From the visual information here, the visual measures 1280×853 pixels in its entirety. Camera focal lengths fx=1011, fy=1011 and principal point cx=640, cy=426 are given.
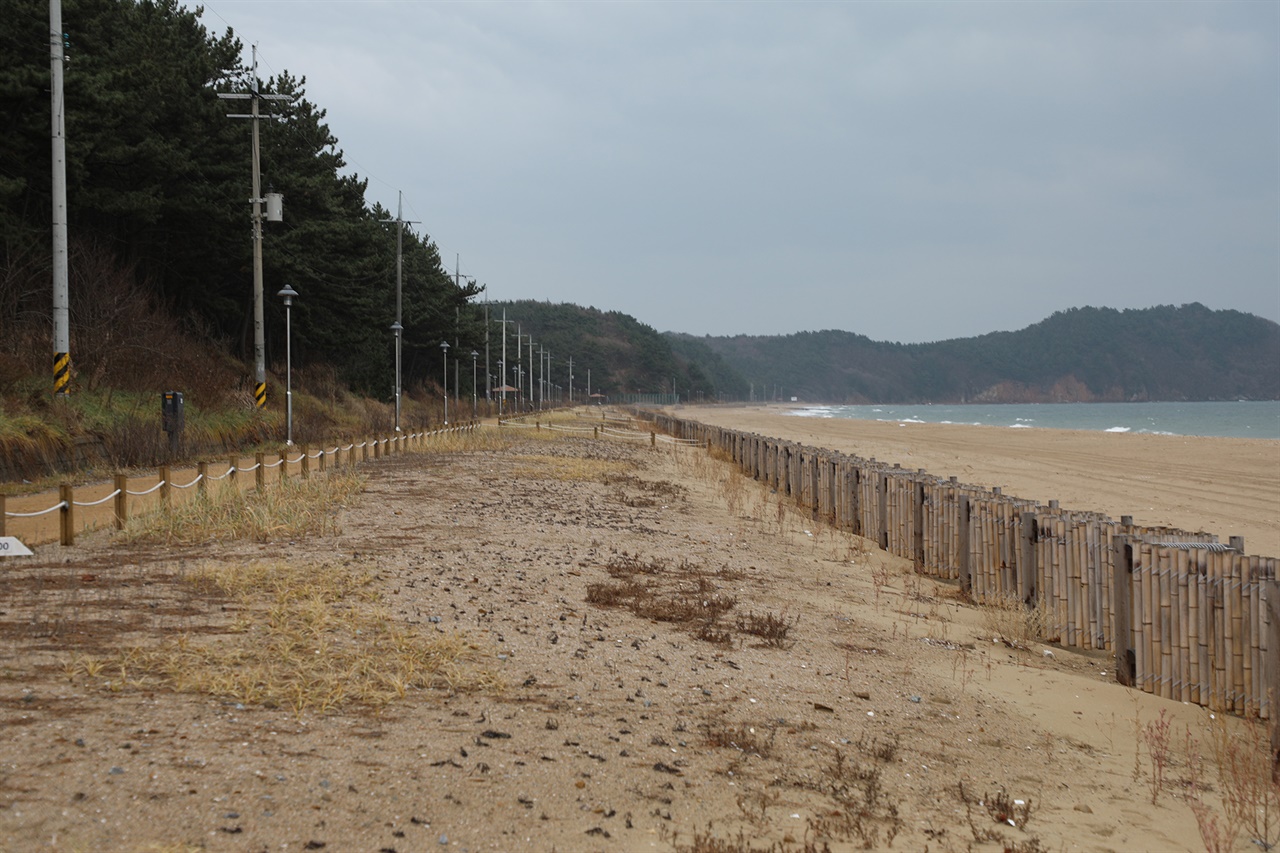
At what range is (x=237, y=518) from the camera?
12133 millimetres

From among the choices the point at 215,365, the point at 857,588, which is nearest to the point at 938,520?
the point at 857,588

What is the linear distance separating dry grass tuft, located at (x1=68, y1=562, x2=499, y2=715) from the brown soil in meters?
0.13

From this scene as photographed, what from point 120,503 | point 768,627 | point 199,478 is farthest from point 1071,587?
point 199,478

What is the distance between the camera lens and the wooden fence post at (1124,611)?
7.84m

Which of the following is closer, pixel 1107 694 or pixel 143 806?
pixel 143 806

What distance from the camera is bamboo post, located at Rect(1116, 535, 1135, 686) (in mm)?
7836

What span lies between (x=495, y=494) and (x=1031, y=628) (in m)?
10.4

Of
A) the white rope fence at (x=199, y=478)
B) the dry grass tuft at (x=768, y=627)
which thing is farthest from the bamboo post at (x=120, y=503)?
the dry grass tuft at (x=768, y=627)

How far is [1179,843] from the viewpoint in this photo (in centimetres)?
498

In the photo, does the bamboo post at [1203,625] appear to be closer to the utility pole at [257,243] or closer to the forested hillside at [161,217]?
the forested hillside at [161,217]

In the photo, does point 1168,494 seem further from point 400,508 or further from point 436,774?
point 436,774

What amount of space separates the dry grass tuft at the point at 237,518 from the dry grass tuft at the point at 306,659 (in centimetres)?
316

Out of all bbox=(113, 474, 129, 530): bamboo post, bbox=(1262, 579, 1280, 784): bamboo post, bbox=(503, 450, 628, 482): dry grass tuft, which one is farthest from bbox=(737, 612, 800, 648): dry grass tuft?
bbox=(503, 450, 628, 482): dry grass tuft

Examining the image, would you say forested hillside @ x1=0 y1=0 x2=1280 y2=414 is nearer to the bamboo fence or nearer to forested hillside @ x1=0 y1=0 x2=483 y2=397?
forested hillside @ x1=0 y1=0 x2=483 y2=397
